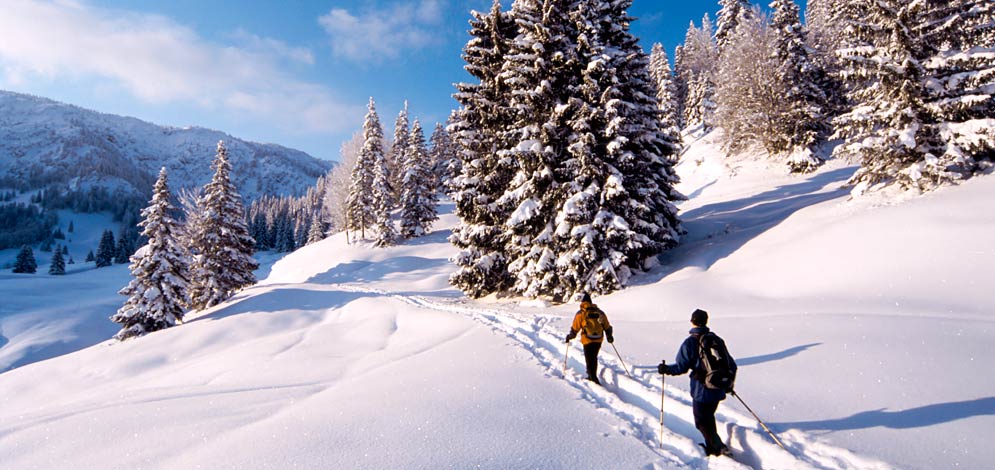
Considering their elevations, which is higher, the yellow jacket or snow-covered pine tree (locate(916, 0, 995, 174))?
snow-covered pine tree (locate(916, 0, 995, 174))

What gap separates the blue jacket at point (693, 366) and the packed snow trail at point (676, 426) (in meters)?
0.63

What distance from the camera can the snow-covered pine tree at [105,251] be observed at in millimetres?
88562

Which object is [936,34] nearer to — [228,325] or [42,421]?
[42,421]

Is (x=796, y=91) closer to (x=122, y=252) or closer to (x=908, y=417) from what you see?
(x=908, y=417)

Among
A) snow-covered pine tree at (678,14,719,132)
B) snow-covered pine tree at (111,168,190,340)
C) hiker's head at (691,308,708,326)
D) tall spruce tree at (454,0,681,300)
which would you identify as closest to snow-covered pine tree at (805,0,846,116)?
snow-covered pine tree at (678,14,719,132)

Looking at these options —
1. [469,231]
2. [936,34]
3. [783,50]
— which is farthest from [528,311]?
[783,50]

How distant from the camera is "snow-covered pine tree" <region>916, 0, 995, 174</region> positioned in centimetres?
1379

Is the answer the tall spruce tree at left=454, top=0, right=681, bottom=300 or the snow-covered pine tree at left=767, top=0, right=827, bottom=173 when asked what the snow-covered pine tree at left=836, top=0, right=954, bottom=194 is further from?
the snow-covered pine tree at left=767, top=0, right=827, bottom=173

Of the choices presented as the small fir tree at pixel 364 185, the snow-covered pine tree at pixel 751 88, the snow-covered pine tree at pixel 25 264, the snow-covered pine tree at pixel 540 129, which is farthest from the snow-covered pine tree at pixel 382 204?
the snow-covered pine tree at pixel 25 264

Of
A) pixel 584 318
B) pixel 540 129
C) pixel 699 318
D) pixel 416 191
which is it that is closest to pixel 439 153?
pixel 416 191

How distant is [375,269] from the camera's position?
4131 centimetres

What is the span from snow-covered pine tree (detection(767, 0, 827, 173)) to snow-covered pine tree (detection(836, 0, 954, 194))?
16964mm

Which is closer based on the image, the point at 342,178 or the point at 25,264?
the point at 342,178

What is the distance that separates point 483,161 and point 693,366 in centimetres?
1653
